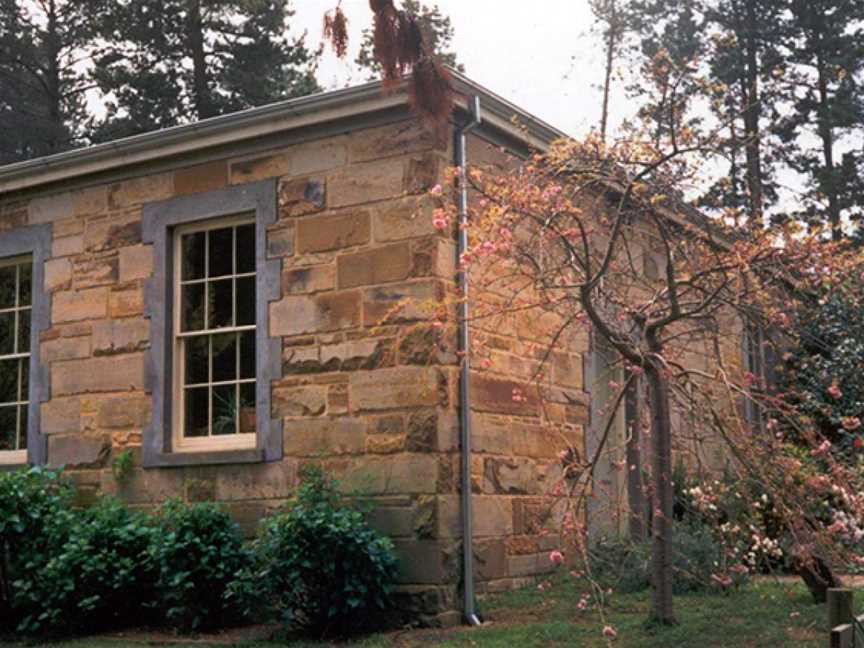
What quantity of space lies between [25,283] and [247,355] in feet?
9.78

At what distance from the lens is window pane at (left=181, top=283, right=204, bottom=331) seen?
1088 centimetres

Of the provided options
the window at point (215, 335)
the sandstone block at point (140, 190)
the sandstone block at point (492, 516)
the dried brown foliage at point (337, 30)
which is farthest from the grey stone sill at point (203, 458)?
the dried brown foliage at point (337, 30)

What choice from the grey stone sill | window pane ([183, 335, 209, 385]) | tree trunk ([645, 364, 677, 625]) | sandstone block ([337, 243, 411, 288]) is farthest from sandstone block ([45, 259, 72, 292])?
tree trunk ([645, 364, 677, 625])

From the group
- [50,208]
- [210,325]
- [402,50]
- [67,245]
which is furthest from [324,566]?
[50,208]

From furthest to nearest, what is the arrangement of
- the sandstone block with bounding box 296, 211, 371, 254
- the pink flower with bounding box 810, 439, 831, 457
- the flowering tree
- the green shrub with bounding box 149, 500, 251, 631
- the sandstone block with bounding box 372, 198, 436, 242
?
the sandstone block with bounding box 296, 211, 371, 254 → the sandstone block with bounding box 372, 198, 436, 242 → the green shrub with bounding box 149, 500, 251, 631 → the pink flower with bounding box 810, 439, 831, 457 → the flowering tree

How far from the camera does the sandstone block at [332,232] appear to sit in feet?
32.7

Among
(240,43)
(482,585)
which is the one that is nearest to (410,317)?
(482,585)

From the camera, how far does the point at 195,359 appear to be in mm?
10852

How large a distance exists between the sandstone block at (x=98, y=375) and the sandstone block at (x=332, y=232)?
1.93 metres

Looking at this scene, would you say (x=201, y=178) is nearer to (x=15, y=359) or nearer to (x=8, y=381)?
(x=15, y=359)

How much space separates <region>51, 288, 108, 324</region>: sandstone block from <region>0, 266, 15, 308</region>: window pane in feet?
2.80

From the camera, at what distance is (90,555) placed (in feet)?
Answer: 32.6

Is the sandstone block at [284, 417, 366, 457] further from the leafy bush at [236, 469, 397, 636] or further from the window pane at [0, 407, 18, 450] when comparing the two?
the window pane at [0, 407, 18, 450]

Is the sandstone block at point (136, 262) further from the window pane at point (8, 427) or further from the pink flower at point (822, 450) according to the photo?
the pink flower at point (822, 450)
